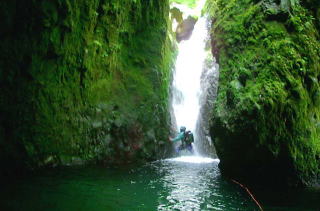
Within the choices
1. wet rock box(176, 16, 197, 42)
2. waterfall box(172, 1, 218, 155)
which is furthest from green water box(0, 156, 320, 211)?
wet rock box(176, 16, 197, 42)

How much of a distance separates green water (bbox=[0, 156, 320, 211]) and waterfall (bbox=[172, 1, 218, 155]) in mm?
6417

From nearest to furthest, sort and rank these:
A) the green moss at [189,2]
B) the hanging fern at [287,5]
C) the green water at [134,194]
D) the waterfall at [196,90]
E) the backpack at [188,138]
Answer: the green water at [134,194] < the hanging fern at [287,5] < the backpack at [188,138] < the waterfall at [196,90] < the green moss at [189,2]

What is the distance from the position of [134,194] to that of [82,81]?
5.02 m

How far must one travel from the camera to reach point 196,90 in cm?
1722

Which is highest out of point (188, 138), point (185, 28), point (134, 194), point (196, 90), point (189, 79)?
point (185, 28)

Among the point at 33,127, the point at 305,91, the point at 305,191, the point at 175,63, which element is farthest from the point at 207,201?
the point at 175,63

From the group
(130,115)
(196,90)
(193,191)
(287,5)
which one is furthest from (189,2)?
(193,191)

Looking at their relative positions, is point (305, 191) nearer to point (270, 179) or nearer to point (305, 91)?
point (270, 179)

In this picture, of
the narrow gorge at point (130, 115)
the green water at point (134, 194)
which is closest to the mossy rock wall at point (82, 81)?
the narrow gorge at point (130, 115)

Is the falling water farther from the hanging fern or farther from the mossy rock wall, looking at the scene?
the hanging fern

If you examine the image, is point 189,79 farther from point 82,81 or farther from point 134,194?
point 134,194

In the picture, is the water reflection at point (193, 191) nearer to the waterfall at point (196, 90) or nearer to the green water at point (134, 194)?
the green water at point (134, 194)

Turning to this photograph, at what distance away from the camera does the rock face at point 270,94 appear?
7777 millimetres

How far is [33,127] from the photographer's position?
8852mm
